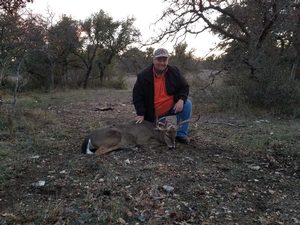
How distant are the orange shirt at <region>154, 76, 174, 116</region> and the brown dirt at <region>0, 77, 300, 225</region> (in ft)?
2.52

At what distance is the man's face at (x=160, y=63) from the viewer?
208 inches

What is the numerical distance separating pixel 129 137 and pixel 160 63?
4.67ft

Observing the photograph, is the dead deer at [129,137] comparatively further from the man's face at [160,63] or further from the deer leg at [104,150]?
the man's face at [160,63]

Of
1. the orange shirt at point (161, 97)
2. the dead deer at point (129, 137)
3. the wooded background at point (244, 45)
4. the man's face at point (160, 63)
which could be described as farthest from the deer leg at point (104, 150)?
the wooded background at point (244, 45)

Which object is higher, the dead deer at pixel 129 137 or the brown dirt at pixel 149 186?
the dead deer at pixel 129 137

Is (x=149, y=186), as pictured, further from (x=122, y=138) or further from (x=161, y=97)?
(x=161, y=97)

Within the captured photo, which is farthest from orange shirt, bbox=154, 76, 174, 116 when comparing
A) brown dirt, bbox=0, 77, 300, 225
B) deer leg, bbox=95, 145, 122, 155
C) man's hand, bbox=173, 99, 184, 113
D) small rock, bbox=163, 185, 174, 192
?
small rock, bbox=163, 185, 174, 192

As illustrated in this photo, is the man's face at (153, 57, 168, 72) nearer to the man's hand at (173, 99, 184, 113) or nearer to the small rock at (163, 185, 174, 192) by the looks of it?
the man's hand at (173, 99, 184, 113)

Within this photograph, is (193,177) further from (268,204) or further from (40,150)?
(40,150)

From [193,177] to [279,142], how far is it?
230 cm

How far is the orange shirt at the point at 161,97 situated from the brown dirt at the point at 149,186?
2.52 ft

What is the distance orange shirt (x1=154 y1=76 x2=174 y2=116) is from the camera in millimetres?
5574

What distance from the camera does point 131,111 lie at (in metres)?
9.90

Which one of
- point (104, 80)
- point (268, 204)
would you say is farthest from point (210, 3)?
point (104, 80)
